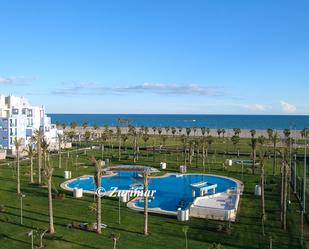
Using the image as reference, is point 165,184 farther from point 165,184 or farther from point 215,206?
point 215,206

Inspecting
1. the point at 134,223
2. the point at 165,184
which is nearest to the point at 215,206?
the point at 134,223

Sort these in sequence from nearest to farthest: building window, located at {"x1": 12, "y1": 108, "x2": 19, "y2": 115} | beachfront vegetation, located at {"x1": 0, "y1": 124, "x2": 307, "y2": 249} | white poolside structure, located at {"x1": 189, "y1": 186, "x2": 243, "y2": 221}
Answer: beachfront vegetation, located at {"x1": 0, "y1": 124, "x2": 307, "y2": 249}, white poolside structure, located at {"x1": 189, "y1": 186, "x2": 243, "y2": 221}, building window, located at {"x1": 12, "y1": 108, "x2": 19, "y2": 115}

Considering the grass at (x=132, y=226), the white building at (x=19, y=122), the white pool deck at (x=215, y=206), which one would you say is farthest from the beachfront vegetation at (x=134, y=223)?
the white building at (x=19, y=122)

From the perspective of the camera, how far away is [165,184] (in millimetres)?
52594

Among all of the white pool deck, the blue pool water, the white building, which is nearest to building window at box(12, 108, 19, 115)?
the white building

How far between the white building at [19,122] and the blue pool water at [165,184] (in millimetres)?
26867

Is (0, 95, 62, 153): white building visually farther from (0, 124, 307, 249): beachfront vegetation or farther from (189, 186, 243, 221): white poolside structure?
(189, 186, 243, 221): white poolside structure

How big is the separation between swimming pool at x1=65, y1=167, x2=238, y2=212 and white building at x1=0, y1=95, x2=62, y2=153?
88.2 feet

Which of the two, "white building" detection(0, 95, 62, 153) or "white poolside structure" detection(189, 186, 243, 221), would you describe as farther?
"white building" detection(0, 95, 62, 153)

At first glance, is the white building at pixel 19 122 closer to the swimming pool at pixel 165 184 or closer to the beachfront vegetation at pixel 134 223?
the swimming pool at pixel 165 184

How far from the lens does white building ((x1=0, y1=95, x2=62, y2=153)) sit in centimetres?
8119

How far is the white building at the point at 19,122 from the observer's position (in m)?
81.2

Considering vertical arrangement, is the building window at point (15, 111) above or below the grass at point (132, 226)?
above

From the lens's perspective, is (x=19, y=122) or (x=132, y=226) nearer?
(x=132, y=226)
